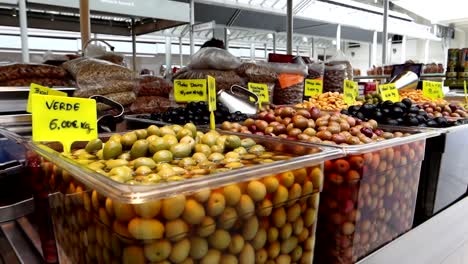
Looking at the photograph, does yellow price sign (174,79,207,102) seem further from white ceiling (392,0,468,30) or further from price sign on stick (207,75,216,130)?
white ceiling (392,0,468,30)

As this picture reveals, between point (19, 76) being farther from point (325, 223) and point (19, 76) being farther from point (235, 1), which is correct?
point (235, 1)

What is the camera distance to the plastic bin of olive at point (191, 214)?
49 cm

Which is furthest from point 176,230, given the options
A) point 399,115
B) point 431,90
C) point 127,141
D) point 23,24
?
point 23,24

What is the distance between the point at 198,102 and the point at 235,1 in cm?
474

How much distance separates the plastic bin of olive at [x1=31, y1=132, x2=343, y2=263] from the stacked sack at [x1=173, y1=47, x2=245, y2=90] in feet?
4.02

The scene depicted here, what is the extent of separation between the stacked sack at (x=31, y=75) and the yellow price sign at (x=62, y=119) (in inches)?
37.3

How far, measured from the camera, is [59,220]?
73cm

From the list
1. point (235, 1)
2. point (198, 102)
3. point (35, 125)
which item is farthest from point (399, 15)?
point (35, 125)

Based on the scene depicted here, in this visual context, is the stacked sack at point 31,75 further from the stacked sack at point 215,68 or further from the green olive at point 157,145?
the green olive at point 157,145

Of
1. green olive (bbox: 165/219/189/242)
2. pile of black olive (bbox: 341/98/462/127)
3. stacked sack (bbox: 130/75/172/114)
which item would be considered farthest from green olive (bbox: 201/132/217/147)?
stacked sack (bbox: 130/75/172/114)

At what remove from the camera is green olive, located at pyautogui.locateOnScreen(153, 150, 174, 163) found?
70 centimetres

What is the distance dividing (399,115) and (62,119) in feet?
3.58

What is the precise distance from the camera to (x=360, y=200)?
831 millimetres

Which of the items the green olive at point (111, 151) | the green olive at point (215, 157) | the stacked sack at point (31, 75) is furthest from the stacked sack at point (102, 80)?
the green olive at point (215, 157)
